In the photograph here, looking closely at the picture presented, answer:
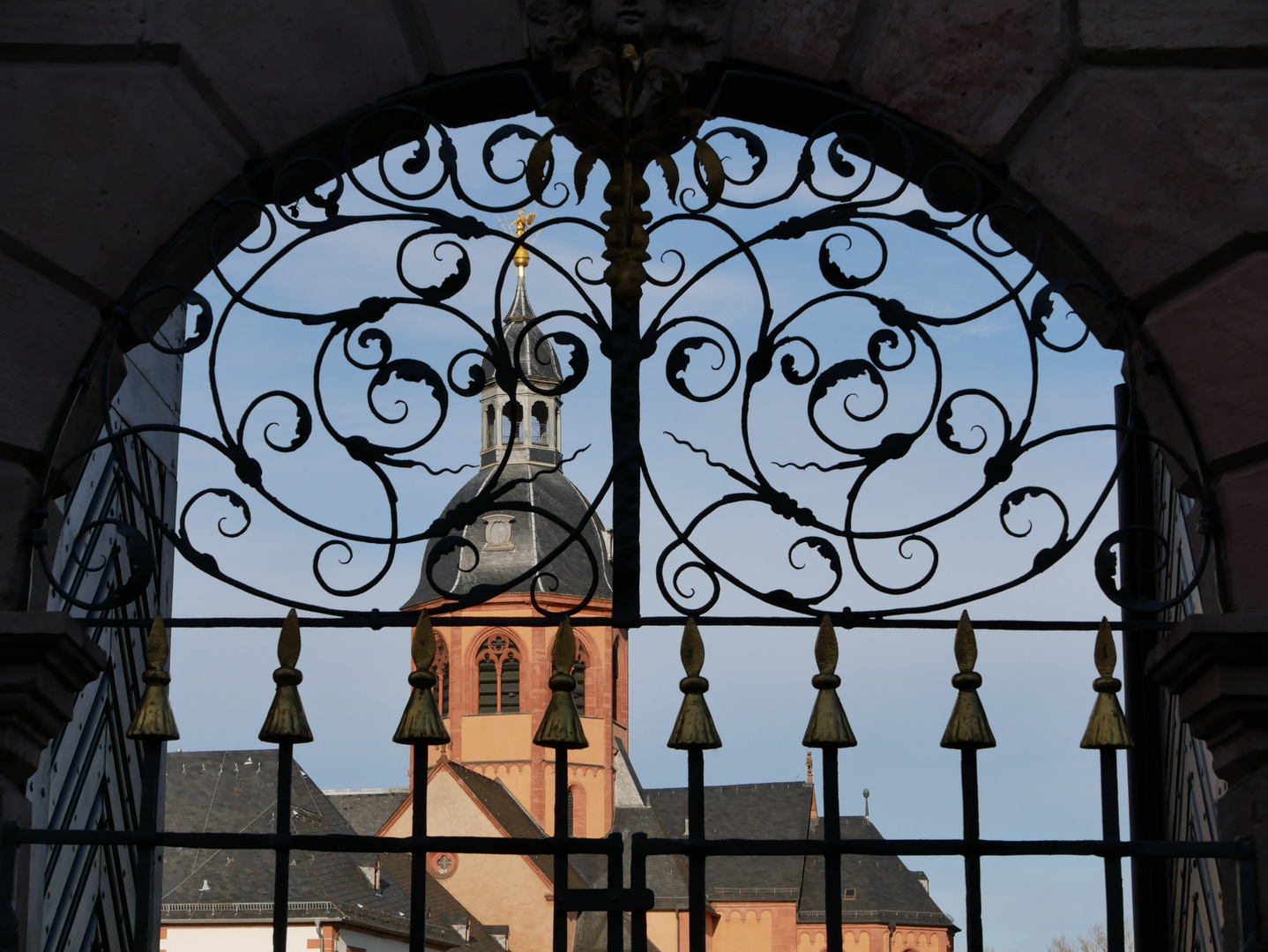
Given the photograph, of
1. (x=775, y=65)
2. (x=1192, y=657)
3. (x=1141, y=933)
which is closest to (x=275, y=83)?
(x=775, y=65)

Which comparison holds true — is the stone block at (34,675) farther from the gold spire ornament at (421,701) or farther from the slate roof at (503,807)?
the slate roof at (503,807)

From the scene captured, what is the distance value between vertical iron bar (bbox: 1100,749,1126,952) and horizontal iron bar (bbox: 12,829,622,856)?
2.89 ft

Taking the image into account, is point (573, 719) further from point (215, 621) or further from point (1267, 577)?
point (1267, 577)

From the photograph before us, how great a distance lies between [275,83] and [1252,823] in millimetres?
2552

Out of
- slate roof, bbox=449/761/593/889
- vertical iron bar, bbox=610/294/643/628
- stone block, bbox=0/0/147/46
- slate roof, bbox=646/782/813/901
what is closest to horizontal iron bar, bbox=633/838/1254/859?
vertical iron bar, bbox=610/294/643/628

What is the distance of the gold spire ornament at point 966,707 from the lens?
121 inches

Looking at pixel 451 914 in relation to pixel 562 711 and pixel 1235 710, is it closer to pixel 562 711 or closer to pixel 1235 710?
pixel 562 711

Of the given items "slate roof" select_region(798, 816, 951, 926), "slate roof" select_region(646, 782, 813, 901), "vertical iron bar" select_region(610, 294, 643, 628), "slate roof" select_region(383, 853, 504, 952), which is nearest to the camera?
"vertical iron bar" select_region(610, 294, 643, 628)

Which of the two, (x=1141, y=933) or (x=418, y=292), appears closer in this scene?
(x=418, y=292)

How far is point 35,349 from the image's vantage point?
136 inches

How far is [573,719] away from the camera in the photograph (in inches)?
124

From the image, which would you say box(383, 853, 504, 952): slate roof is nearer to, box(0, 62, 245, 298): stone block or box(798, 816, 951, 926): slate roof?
box(798, 816, 951, 926): slate roof

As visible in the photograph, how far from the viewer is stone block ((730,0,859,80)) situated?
149 inches

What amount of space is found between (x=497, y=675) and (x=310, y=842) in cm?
5607
